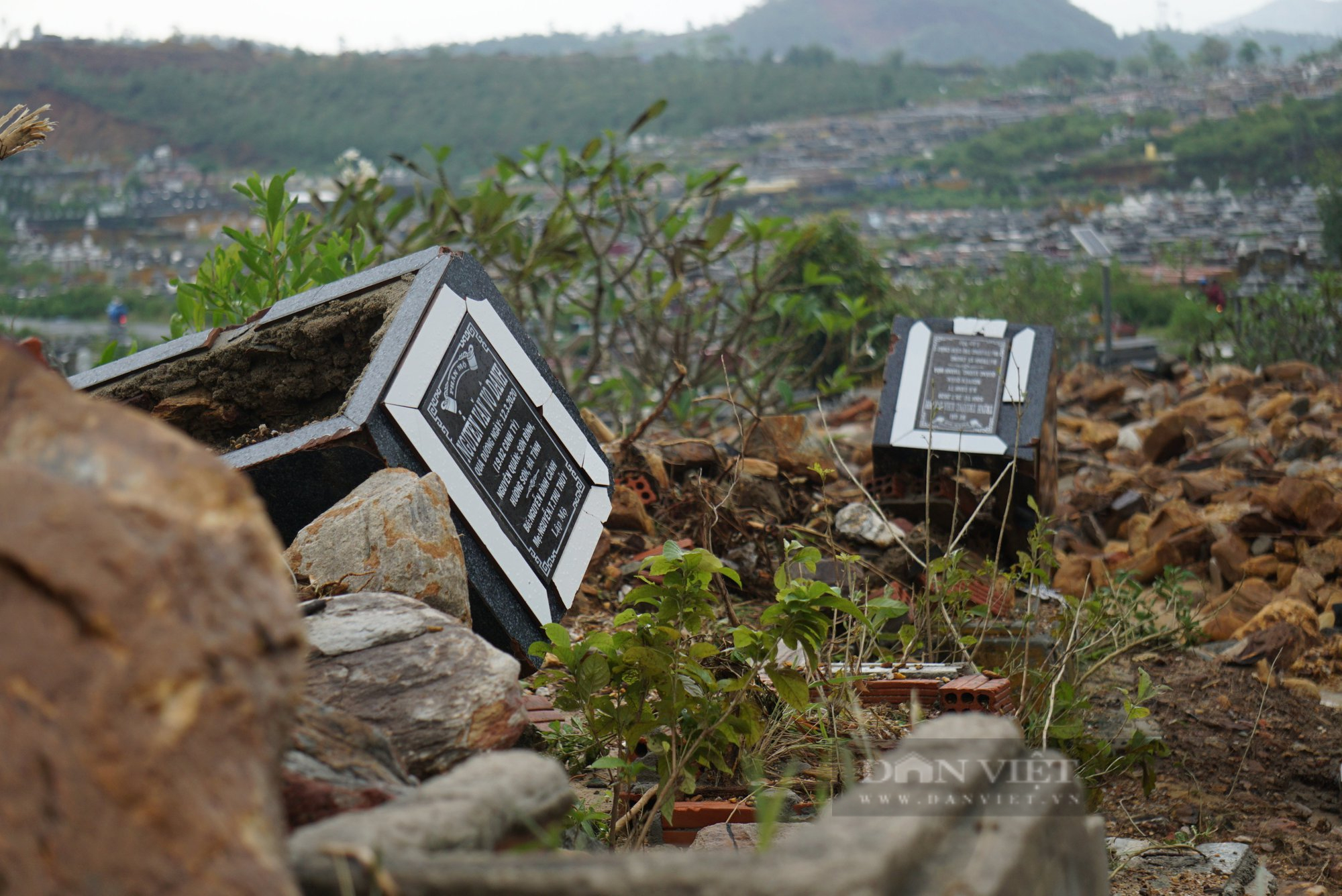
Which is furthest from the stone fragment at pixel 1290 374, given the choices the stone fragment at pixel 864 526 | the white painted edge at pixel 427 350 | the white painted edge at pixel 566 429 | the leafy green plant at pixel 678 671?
the white painted edge at pixel 427 350

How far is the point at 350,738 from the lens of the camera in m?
1.78

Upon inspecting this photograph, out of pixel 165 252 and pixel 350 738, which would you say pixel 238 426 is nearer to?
pixel 350 738

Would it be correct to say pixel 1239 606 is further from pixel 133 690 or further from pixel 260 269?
pixel 133 690

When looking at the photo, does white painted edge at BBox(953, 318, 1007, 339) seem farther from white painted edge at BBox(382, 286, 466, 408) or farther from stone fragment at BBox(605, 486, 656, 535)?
white painted edge at BBox(382, 286, 466, 408)

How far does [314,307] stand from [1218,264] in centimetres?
3540

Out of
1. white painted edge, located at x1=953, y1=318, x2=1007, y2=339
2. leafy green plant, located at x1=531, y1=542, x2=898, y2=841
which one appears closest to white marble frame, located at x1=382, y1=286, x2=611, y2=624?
leafy green plant, located at x1=531, y1=542, x2=898, y2=841

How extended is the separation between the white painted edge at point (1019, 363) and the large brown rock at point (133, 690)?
4.11m

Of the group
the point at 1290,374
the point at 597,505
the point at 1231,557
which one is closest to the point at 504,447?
the point at 597,505

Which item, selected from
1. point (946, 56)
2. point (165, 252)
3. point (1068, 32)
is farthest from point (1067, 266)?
point (1068, 32)

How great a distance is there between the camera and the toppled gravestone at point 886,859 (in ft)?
3.59

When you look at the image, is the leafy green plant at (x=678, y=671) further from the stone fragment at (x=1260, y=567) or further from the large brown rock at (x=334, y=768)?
the stone fragment at (x=1260, y=567)

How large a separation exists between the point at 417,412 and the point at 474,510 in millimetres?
298

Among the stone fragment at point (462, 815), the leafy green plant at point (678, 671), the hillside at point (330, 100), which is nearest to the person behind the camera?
the stone fragment at point (462, 815)

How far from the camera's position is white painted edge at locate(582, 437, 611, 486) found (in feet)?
12.2
